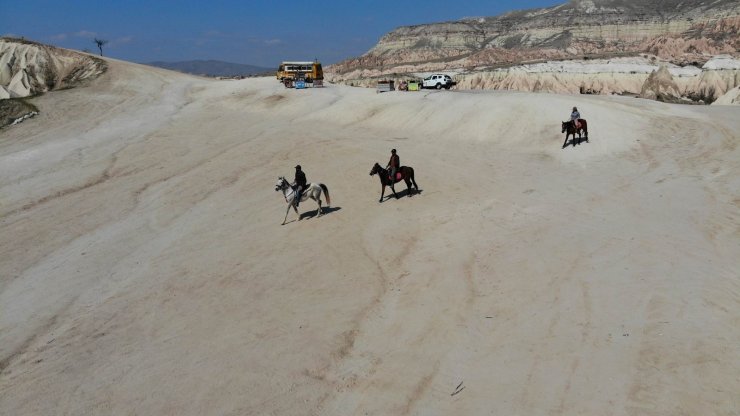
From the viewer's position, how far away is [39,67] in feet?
193

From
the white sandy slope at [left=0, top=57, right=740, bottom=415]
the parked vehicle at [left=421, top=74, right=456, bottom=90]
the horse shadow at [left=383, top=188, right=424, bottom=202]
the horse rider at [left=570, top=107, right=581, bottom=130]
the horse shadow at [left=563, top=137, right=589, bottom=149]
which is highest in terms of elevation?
the parked vehicle at [left=421, top=74, right=456, bottom=90]

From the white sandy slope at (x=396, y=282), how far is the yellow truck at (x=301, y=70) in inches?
1447

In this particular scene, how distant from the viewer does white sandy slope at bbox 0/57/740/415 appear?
8.48 m

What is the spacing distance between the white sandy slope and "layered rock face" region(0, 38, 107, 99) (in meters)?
33.2

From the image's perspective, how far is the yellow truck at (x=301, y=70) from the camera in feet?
205

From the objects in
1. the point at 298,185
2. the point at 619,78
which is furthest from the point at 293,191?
the point at 619,78

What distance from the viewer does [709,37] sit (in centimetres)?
7731

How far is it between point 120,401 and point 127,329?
113 inches

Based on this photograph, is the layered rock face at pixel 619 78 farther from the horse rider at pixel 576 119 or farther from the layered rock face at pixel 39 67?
the layered rock face at pixel 39 67

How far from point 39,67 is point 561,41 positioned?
89728 millimetres

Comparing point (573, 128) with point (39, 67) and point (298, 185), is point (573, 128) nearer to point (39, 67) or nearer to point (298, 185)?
point (298, 185)

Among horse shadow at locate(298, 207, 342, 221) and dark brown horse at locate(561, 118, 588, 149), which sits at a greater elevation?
dark brown horse at locate(561, 118, 588, 149)

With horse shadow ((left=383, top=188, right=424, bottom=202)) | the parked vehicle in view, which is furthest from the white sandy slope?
the parked vehicle

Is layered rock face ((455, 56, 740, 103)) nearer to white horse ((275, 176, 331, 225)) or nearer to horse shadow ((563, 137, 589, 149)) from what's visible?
horse shadow ((563, 137, 589, 149))
